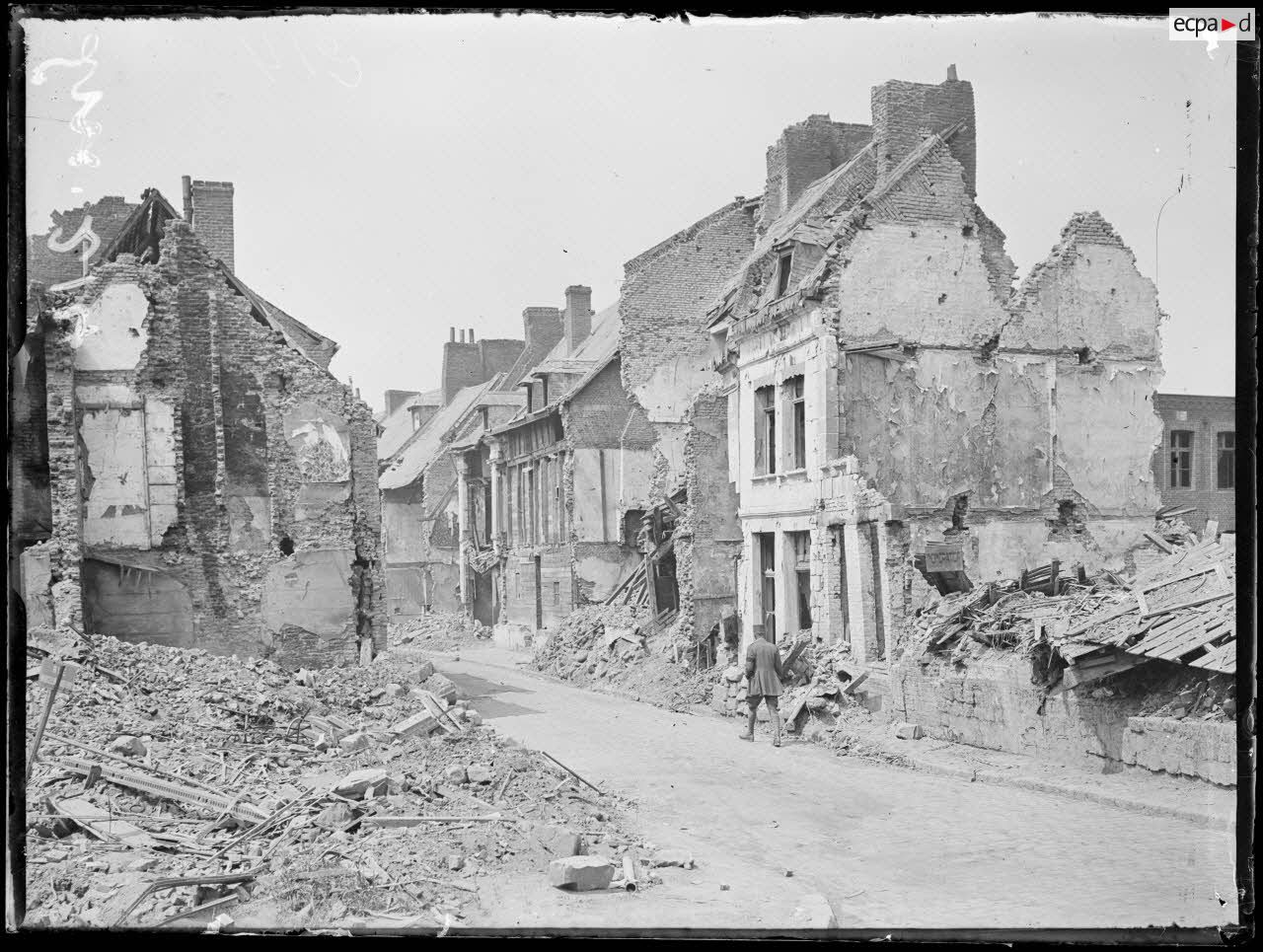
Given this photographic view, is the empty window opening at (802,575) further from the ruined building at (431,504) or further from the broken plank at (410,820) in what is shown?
the ruined building at (431,504)

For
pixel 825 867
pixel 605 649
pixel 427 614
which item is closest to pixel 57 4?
pixel 825 867

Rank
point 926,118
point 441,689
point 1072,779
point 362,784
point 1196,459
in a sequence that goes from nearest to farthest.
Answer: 1. point 362,784
2. point 1072,779
3. point 441,689
4. point 926,118
5. point 1196,459

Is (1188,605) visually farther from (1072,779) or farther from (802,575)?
(802,575)

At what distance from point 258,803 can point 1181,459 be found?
26633mm

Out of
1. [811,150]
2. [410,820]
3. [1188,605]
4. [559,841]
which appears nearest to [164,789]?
[410,820]

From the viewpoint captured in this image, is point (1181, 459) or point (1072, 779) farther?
point (1181, 459)

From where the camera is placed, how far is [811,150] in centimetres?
2678

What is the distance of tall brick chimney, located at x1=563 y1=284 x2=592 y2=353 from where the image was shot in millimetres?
40688

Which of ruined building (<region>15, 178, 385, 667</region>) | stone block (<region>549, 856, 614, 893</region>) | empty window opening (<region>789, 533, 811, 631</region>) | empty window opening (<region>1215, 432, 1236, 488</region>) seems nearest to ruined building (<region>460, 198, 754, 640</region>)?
empty window opening (<region>789, 533, 811, 631</region>)

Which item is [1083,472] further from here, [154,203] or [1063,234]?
[154,203]

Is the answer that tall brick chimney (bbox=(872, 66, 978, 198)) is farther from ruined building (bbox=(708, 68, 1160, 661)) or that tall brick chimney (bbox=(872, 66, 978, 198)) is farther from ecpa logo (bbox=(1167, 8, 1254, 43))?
ecpa logo (bbox=(1167, 8, 1254, 43))

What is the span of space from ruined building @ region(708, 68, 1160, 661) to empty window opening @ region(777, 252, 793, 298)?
56.2 inches

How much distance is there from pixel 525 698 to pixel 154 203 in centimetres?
1171

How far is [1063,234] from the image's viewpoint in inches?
795
